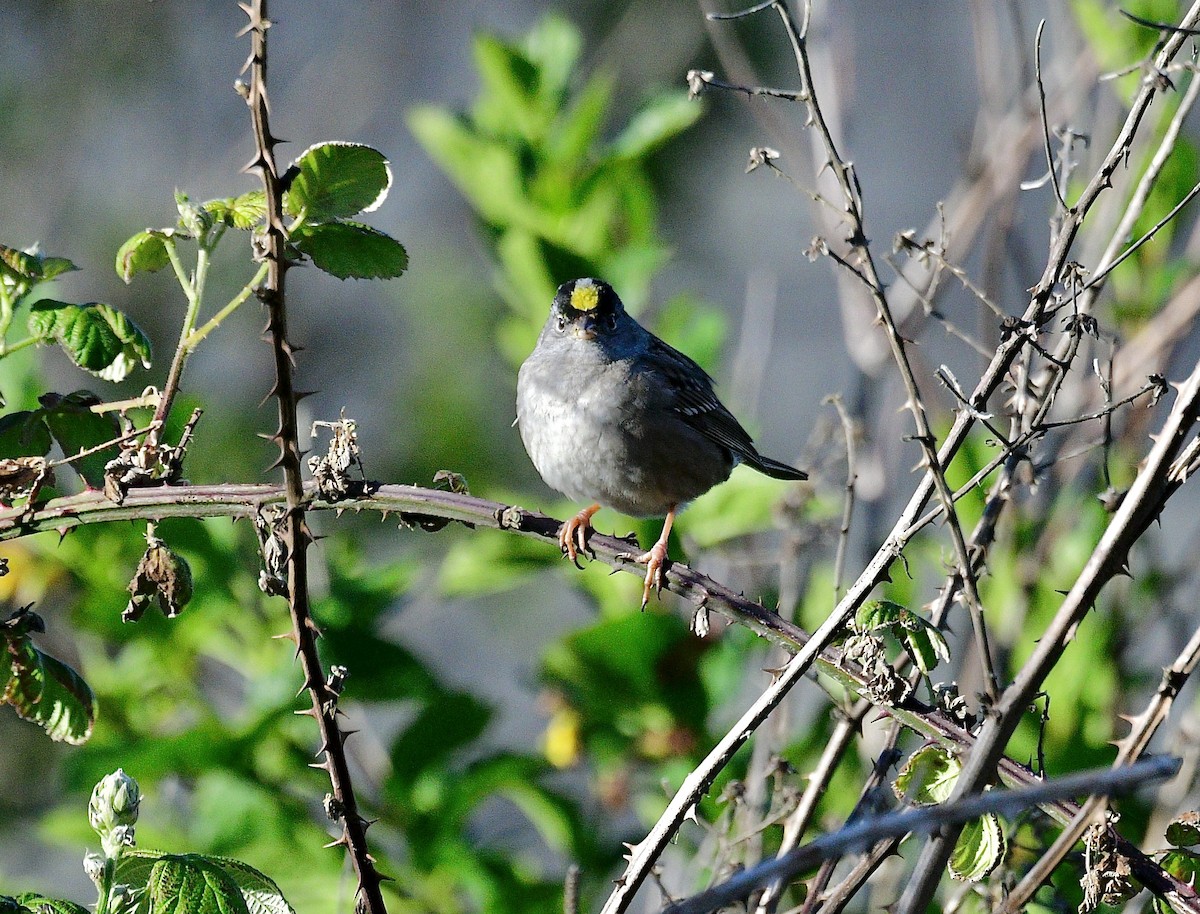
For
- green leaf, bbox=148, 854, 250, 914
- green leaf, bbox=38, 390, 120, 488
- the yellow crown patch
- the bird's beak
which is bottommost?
green leaf, bbox=148, 854, 250, 914

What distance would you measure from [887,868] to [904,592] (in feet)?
2.13

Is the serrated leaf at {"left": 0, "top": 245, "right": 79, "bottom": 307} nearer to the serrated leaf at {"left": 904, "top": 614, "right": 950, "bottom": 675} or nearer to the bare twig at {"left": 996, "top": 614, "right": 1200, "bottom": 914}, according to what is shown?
the serrated leaf at {"left": 904, "top": 614, "right": 950, "bottom": 675}

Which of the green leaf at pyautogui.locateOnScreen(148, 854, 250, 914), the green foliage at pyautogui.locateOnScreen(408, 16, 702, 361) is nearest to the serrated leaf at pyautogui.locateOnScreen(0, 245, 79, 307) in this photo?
the green leaf at pyautogui.locateOnScreen(148, 854, 250, 914)

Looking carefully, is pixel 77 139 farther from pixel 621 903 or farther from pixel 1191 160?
pixel 621 903

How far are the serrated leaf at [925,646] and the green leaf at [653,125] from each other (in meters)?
1.93

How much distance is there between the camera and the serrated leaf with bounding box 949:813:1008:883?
1.61m

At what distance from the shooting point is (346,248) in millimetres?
1701

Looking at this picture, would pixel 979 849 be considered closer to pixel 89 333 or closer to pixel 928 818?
pixel 928 818

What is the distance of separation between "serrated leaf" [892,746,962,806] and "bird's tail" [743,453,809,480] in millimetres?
1768

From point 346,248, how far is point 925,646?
0.88 m

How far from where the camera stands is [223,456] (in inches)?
216

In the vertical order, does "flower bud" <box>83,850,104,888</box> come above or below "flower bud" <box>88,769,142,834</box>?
below

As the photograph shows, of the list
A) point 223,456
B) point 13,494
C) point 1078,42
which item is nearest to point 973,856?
point 13,494

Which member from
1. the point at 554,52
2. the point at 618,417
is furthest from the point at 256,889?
the point at 554,52
